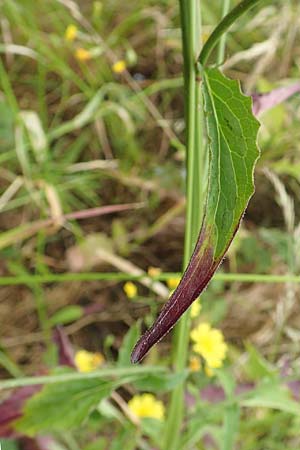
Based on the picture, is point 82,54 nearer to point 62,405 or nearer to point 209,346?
point 209,346

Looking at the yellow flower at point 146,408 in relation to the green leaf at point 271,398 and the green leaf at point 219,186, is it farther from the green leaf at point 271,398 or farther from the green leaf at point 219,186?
the green leaf at point 219,186

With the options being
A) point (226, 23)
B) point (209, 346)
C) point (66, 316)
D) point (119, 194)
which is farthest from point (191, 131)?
point (119, 194)

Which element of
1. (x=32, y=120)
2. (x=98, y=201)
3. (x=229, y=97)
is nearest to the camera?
(x=229, y=97)

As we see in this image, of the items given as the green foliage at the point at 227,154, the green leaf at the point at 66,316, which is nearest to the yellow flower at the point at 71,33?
the green leaf at the point at 66,316

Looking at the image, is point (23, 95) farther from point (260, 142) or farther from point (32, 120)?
point (260, 142)

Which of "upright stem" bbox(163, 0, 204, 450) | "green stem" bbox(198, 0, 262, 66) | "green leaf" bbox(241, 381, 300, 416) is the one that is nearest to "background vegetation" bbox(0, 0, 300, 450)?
"green leaf" bbox(241, 381, 300, 416)

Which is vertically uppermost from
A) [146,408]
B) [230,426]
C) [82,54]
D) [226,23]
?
[226,23]

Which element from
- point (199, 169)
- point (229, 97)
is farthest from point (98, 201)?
point (229, 97)
